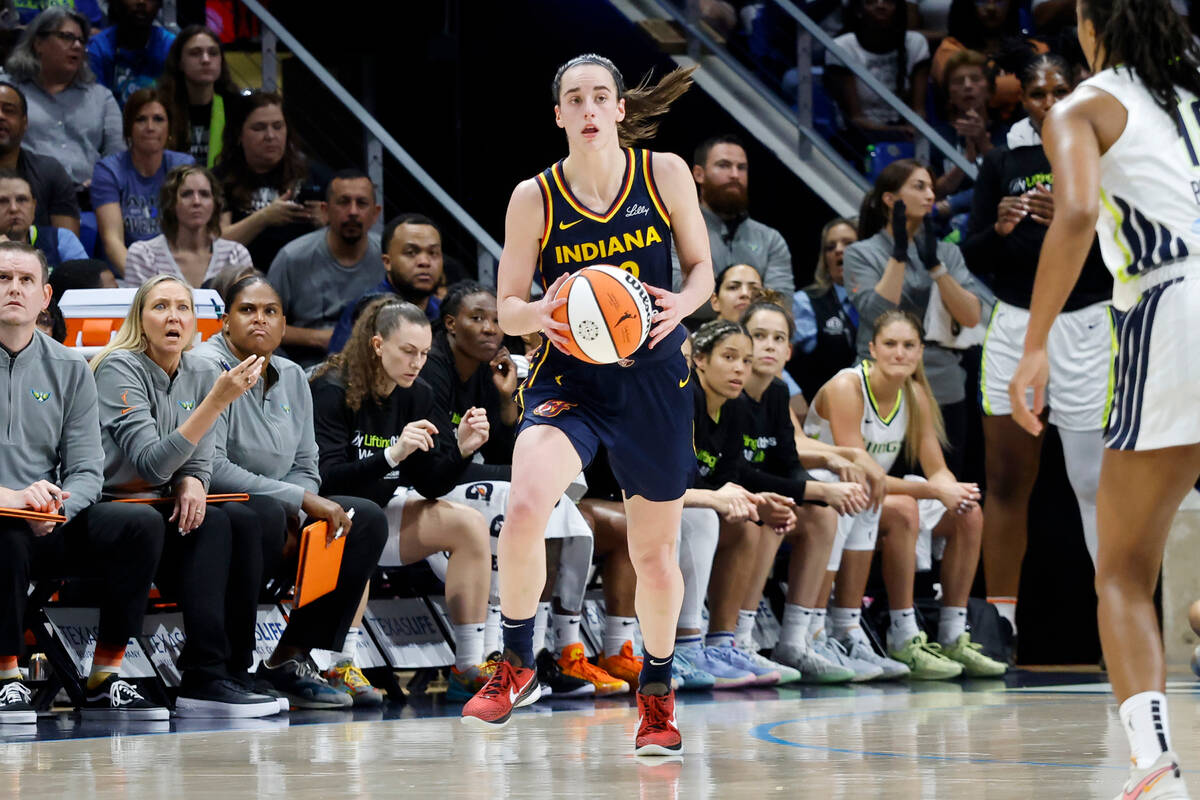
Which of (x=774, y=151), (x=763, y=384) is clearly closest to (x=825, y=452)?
(x=763, y=384)

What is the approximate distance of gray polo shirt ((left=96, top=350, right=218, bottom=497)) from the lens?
6.00 metres

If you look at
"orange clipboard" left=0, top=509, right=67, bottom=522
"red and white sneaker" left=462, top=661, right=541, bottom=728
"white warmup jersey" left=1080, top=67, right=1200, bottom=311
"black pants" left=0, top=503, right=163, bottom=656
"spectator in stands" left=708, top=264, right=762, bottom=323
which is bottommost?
"red and white sneaker" left=462, top=661, right=541, bottom=728

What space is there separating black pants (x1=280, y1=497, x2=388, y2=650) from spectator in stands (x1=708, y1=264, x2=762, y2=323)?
9.24 feet

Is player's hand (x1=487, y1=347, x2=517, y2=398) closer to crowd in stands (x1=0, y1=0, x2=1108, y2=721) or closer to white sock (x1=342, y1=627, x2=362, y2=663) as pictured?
crowd in stands (x1=0, y1=0, x2=1108, y2=721)

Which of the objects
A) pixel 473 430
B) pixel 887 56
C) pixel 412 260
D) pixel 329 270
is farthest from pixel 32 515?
pixel 887 56

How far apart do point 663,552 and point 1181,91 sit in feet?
6.44

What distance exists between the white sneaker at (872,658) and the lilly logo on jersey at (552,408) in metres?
4.06

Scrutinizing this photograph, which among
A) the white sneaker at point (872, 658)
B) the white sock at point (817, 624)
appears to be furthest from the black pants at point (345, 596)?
the white sneaker at point (872, 658)

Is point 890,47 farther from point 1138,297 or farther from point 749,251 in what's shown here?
point 1138,297

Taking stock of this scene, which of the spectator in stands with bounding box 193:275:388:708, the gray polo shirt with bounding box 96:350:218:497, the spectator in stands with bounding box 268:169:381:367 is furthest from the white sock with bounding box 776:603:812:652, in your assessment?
the gray polo shirt with bounding box 96:350:218:497

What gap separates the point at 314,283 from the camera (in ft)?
28.0

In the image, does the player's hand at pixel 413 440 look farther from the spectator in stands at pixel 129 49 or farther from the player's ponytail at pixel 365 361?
the spectator in stands at pixel 129 49

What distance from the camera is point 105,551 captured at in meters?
5.73

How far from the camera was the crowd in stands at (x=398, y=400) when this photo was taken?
19.4 ft
